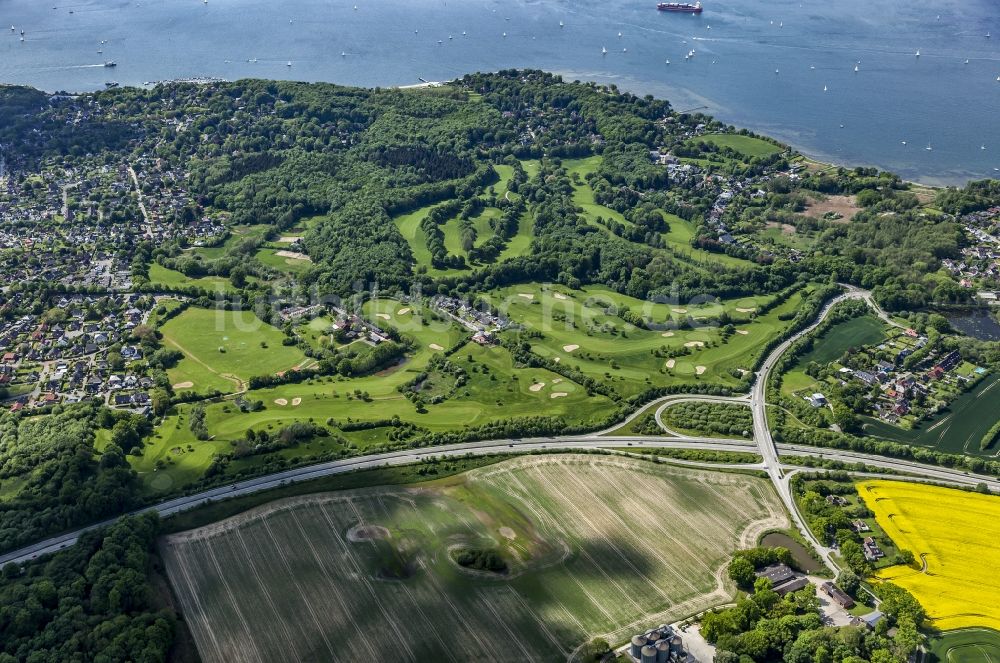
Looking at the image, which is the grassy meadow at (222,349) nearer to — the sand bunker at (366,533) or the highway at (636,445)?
the highway at (636,445)

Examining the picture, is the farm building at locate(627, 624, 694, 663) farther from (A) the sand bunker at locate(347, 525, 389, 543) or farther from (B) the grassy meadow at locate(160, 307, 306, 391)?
(B) the grassy meadow at locate(160, 307, 306, 391)

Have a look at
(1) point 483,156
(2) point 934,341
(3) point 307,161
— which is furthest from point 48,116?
(2) point 934,341

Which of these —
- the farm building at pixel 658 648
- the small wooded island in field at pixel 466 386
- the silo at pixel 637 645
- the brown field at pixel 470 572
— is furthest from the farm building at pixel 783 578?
the silo at pixel 637 645

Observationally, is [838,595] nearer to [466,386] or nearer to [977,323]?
[466,386]

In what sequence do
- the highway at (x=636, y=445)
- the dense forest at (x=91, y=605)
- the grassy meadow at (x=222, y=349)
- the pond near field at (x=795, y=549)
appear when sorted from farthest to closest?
1. the grassy meadow at (x=222, y=349)
2. the highway at (x=636, y=445)
3. the pond near field at (x=795, y=549)
4. the dense forest at (x=91, y=605)

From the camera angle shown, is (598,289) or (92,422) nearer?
(92,422)

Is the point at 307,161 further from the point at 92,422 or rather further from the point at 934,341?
the point at 934,341
